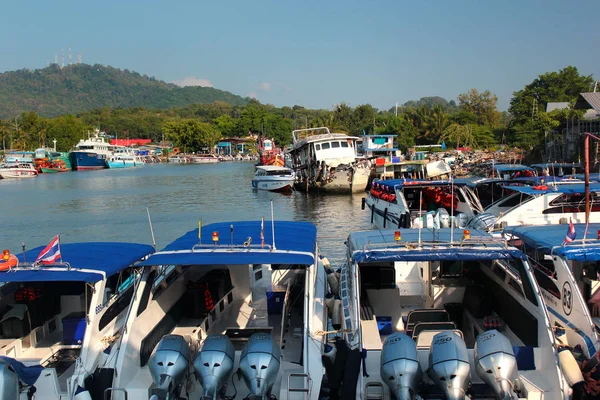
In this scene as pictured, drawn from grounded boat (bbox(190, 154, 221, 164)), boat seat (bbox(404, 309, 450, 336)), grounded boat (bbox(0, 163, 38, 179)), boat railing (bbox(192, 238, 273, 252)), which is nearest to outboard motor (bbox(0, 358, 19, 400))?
boat railing (bbox(192, 238, 273, 252))

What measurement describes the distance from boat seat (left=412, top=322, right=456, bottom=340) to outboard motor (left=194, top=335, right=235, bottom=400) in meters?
2.49

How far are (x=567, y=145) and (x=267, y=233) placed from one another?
1457 inches

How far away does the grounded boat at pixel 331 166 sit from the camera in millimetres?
40906

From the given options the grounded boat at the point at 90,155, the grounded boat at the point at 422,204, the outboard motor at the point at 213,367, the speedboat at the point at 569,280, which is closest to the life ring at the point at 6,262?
the outboard motor at the point at 213,367

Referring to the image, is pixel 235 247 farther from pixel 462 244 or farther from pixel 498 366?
pixel 498 366

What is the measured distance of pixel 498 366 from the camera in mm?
5648

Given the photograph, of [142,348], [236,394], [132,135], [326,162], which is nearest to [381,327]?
[236,394]

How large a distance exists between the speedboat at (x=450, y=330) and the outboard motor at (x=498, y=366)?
0.4 inches

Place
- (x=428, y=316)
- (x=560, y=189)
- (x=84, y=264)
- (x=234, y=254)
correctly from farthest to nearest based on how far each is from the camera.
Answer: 1. (x=560, y=189)
2. (x=428, y=316)
3. (x=84, y=264)
4. (x=234, y=254)

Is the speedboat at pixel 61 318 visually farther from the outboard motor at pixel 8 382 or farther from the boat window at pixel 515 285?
the boat window at pixel 515 285

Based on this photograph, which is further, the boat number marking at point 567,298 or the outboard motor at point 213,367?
the boat number marking at point 567,298

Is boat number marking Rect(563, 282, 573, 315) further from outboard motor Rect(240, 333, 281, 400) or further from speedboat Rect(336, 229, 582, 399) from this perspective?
outboard motor Rect(240, 333, 281, 400)

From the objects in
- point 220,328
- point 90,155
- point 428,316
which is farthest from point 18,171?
point 428,316

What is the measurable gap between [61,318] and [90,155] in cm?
8189
